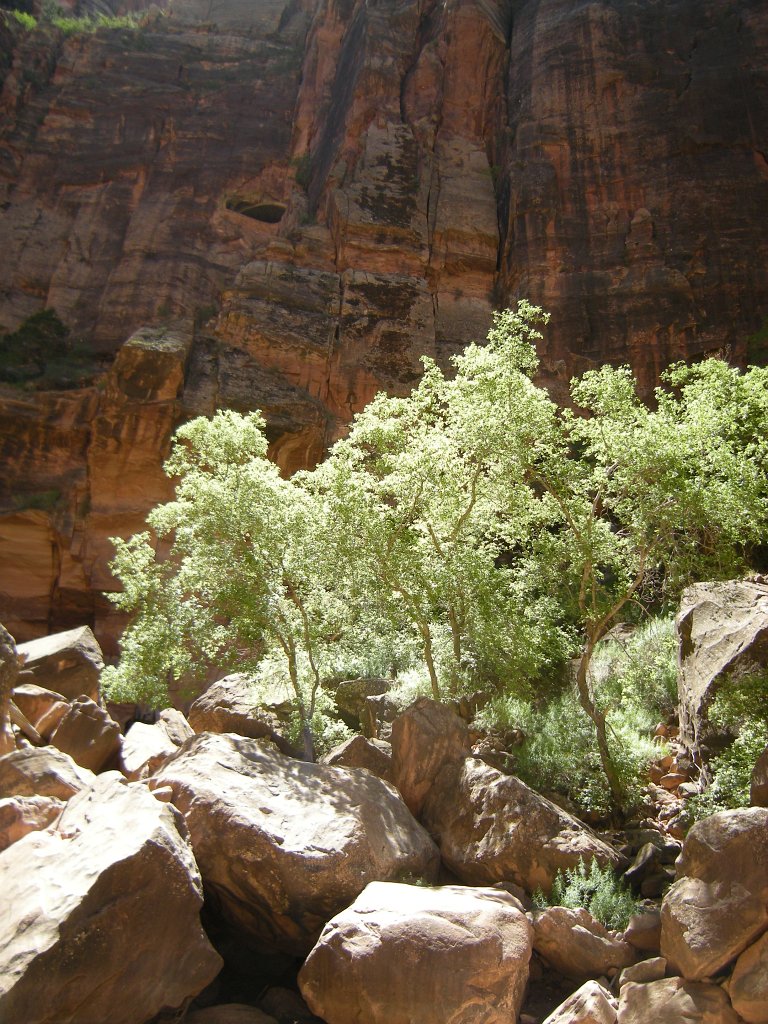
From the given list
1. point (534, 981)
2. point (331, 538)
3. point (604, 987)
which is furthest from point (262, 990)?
point (331, 538)

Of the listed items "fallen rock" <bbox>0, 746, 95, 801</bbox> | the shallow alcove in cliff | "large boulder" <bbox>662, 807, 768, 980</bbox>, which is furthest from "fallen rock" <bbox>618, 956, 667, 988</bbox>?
the shallow alcove in cliff

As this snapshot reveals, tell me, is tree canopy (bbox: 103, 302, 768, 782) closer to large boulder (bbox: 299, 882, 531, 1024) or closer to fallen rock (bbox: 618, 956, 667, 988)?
fallen rock (bbox: 618, 956, 667, 988)

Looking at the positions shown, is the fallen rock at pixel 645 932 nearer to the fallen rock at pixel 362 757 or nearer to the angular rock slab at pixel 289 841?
the angular rock slab at pixel 289 841

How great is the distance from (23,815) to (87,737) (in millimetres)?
4151

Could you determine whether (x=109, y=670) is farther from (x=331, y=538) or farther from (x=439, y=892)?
(x=439, y=892)

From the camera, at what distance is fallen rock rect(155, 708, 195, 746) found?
14.3 m

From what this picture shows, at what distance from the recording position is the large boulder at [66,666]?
15.0 meters

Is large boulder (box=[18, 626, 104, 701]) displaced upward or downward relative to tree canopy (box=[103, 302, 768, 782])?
downward

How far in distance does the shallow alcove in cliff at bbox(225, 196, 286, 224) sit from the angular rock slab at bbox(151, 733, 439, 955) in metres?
28.7

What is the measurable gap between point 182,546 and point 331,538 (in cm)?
267

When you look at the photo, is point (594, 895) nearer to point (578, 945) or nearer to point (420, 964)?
point (578, 945)

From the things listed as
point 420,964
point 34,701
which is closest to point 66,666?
point 34,701

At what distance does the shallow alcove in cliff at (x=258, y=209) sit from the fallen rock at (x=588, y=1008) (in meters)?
31.8

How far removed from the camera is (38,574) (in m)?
23.6
